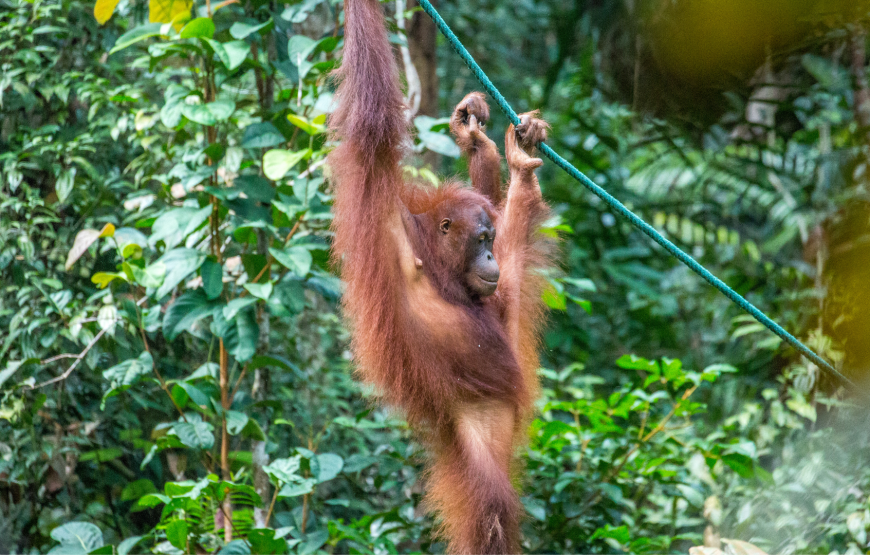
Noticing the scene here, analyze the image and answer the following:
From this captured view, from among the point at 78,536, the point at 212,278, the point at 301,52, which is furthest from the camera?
the point at 301,52

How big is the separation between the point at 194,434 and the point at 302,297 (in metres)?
0.63

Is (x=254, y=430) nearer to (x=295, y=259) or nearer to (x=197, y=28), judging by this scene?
(x=295, y=259)

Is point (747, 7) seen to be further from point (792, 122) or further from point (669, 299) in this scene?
point (669, 299)

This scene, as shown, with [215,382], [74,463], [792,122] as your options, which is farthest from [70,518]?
[792,122]

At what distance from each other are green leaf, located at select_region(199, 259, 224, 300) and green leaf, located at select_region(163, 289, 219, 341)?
56 millimetres

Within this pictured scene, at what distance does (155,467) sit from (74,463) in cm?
35

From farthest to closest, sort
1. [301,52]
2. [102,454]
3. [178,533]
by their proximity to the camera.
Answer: [102,454]
[301,52]
[178,533]

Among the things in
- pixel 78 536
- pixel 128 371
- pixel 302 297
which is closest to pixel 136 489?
pixel 78 536

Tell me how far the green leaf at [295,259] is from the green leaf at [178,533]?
2.99 ft

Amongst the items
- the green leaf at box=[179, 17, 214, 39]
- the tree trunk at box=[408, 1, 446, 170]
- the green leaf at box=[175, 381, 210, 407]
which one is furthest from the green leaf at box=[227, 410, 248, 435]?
the tree trunk at box=[408, 1, 446, 170]

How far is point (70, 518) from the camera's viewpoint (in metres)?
3.50

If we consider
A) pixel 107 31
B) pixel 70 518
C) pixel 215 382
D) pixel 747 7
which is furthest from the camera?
pixel 747 7

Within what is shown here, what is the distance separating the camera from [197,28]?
8.98 feet

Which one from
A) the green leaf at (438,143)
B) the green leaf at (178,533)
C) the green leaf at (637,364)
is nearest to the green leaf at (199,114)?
the green leaf at (438,143)
